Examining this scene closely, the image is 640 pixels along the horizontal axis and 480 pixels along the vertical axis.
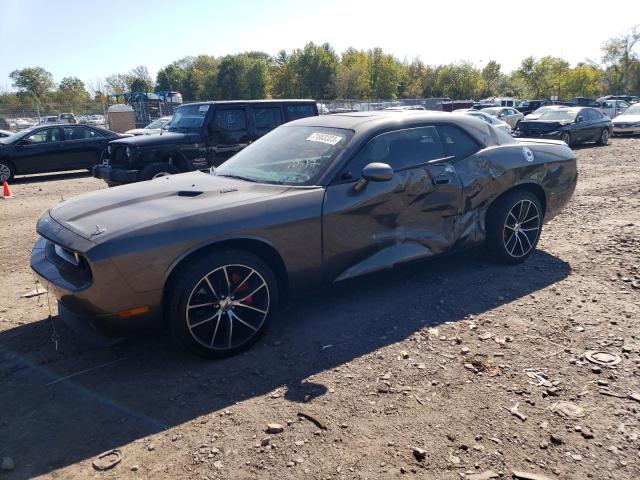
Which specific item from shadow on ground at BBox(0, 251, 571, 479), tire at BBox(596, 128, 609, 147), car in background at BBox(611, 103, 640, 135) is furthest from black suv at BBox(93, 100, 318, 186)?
car in background at BBox(611, 103, 640, 135)

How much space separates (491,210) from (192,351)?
10.5ft

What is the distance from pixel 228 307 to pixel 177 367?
1.76ft

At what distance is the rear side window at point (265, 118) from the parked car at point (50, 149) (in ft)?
22.1

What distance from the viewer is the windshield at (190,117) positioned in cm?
948

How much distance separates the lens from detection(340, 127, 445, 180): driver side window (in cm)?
405

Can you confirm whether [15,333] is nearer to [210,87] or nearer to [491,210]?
[491,210]

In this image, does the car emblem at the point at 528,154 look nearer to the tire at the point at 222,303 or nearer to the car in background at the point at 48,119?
the tire at the point at 222,303

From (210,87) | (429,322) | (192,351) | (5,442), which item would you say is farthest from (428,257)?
(210,87)

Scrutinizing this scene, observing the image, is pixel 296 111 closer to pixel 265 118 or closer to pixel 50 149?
pixel 265 118

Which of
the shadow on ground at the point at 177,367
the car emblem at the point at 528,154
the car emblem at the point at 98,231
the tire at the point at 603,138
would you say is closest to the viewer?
the shadow on ground at the point at 177,367

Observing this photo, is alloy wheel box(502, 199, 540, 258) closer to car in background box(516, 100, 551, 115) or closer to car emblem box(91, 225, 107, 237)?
car emblem box(91, 225, 107, 237)

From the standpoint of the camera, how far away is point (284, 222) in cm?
361

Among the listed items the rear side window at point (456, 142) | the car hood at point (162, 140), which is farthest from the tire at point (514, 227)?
the car hood at point (162, 140)

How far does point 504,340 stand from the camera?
3709 mm
